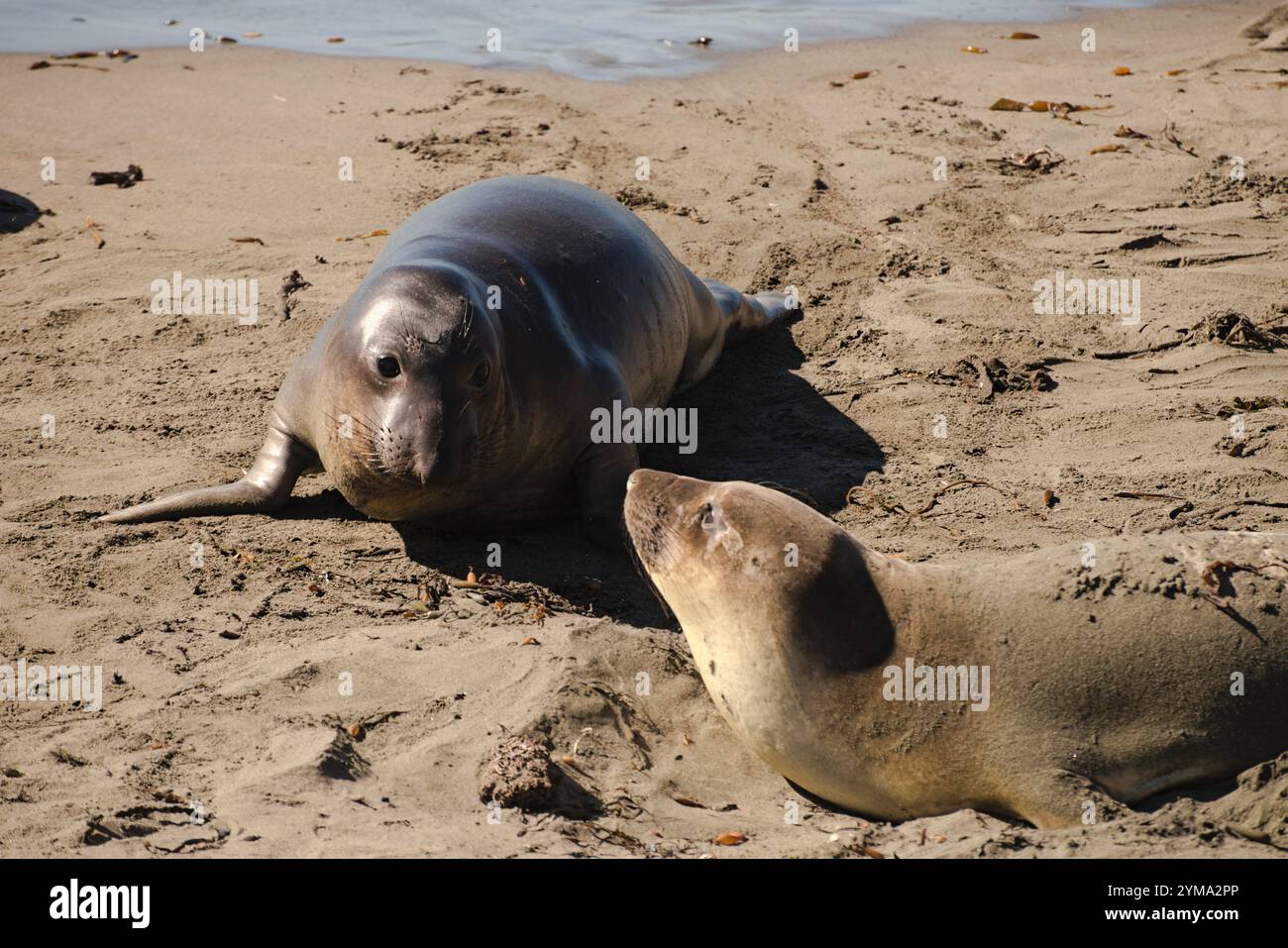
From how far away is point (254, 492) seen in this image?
18.3ft

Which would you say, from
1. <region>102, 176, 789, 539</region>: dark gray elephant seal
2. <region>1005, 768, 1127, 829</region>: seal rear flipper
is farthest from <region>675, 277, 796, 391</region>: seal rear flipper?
<region>1005, 768, 1127, 829</region>: seal rear flipper

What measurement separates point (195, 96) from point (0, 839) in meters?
8.78

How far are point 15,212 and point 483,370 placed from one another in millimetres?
5023

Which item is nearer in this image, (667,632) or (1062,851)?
(1062,851)

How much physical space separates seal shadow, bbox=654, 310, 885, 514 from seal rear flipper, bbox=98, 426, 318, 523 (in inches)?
60.2

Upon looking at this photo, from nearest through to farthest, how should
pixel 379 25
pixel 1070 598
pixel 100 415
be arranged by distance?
pixel 1070 598 → pixel 100 415 → pixel 379 25

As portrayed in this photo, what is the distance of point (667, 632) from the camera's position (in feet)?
15.8

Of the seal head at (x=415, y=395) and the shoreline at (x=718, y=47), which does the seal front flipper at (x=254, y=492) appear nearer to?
the seal head at (x=415, y=395)

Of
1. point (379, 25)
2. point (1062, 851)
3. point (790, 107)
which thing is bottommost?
point (1062, 851)

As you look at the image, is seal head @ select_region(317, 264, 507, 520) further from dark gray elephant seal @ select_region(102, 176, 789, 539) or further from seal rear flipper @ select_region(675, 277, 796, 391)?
seal rear flipper @ select_region(675, 277, 796, 391)

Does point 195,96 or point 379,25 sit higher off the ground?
point 379,25

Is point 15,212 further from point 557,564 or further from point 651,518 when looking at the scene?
point 651,518

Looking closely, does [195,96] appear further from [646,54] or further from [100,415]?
[100,415]

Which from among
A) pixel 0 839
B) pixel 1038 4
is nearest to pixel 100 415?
pixel 0 839
